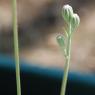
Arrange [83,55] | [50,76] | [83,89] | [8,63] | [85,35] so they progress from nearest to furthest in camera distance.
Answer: [83,89], [50,76], [8,63], [83,55], [85,35]

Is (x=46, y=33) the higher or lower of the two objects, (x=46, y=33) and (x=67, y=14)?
the higher

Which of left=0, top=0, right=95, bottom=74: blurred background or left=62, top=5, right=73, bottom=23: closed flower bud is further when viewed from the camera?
left=0, top=0, right=95, bottom=74: blurred background

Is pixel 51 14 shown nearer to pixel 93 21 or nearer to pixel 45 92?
pixel 93 21

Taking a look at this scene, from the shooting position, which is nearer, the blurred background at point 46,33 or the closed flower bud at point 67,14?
the closed flower bud at point 67,14

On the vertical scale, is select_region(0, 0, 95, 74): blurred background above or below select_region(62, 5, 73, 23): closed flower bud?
above

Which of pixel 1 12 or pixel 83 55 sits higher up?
pixel 1 12

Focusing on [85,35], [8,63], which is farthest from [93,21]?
[8,63]

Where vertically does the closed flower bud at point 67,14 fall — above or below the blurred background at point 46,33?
below

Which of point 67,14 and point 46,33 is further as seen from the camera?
point 46,33
